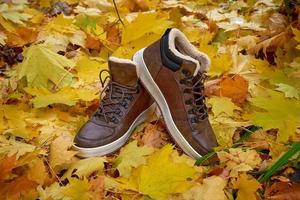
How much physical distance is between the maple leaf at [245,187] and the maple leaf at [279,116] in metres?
0.17

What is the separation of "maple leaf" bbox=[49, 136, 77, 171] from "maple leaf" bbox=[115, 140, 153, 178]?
0.14m

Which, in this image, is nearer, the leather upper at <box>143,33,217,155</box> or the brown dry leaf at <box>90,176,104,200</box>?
the brown dry leaf at <box>90,176,104,200</box>

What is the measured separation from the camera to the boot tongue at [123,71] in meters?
1.39

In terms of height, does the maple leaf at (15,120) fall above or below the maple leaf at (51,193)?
above

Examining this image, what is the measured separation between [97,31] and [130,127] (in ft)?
2.38

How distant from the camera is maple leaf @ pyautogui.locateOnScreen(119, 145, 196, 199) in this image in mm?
1138

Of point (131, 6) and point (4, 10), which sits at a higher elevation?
point (4, 10)

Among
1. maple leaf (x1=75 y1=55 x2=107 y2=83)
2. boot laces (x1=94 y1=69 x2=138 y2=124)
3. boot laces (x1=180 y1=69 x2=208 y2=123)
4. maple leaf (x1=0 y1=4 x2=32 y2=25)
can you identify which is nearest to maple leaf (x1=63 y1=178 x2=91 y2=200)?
boot laces (x1=94 y1=69 x2=138 y2=124)

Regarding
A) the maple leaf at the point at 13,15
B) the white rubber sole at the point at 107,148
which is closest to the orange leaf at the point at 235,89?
the white rubber sole at the point at 107,148

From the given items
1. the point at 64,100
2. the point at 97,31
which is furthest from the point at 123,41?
the point at 64,100

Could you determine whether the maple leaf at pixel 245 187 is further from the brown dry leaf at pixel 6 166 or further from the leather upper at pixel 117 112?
the brown dry leaf at pixel 6 166

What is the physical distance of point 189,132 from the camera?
138 cm

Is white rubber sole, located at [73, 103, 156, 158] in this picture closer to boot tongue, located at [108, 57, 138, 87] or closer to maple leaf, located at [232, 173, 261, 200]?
boot tongue, located at [108, 57, 138, 87]

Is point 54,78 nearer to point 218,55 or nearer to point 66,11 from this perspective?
point 218,55
